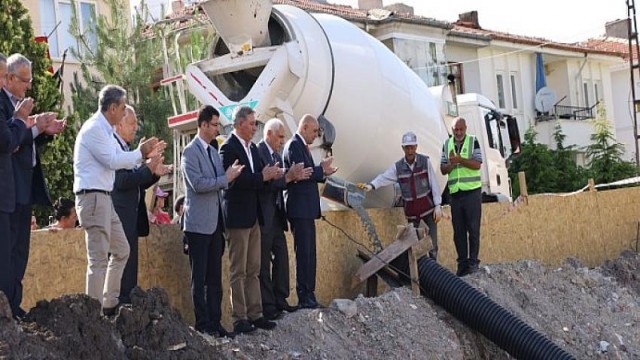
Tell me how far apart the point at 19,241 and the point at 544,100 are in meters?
36.3

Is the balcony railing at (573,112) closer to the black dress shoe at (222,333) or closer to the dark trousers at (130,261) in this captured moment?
the black dress shoe at (222,333)

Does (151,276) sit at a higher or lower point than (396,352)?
higher

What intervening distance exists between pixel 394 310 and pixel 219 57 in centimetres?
340

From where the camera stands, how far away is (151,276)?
949 centimetres

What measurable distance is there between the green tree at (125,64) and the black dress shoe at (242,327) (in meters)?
13.6

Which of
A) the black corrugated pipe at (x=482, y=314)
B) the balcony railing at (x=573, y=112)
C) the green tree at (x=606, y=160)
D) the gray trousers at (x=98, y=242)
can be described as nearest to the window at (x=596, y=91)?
the balcony railing at (x=573, y=112)

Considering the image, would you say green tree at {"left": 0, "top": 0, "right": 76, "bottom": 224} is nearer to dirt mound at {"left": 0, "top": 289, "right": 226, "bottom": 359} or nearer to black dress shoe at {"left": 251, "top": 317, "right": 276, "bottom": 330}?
black dress shoe at {"left": 251, "top": 317, "right": 276, "bottom": 330}

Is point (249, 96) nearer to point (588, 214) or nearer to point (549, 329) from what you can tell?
point (549, 329)

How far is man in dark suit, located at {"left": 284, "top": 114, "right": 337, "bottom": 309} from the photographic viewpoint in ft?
34.2

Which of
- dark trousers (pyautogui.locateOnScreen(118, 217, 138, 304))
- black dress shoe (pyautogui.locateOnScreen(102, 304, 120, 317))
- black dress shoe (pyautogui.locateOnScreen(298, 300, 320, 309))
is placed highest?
dark trousers (pyautogui.locateOnScreen(118, 217, 138, 304))

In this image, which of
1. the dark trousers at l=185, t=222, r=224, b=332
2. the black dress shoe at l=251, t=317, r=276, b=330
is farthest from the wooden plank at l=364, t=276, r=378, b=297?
the dark trousers at l=185, t=222, r=224, b=332

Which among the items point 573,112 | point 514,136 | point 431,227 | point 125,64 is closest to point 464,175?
point 431,227

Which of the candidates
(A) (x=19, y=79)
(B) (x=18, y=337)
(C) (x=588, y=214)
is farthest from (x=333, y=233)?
(C) (x=588, y=214)

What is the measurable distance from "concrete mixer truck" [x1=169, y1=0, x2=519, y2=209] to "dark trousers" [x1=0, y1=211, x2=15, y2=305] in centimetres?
462
